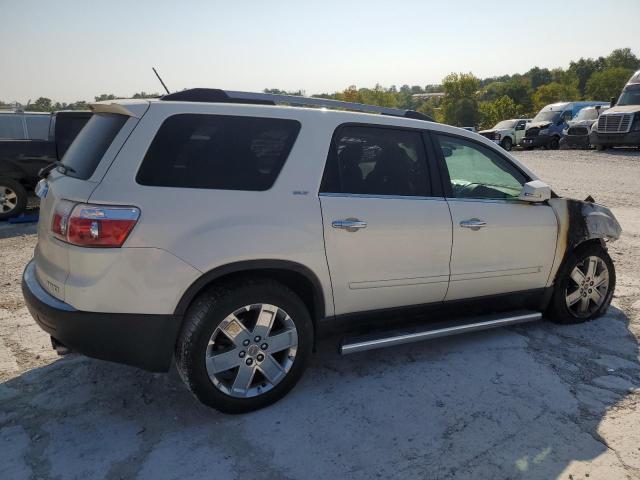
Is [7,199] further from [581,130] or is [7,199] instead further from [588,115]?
[588,115]

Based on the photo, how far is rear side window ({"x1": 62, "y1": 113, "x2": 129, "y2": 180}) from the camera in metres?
2.81

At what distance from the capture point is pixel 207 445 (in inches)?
109

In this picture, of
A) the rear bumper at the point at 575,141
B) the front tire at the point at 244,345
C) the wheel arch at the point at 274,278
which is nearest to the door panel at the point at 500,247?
the wheel arch at the point at 274,278

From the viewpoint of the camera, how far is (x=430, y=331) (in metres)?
3.59

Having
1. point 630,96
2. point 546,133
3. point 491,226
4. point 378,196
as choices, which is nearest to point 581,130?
point 546,133

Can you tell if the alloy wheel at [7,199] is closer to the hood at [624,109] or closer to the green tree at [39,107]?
the green tree at [39,107]

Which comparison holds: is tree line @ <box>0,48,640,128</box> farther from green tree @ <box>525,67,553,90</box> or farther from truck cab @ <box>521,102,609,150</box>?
truck cab @ <box>521,102,609,150</box>

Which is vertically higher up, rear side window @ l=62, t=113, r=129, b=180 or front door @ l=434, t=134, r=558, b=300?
rear side window @ l=62, t=113, r=129, b=180

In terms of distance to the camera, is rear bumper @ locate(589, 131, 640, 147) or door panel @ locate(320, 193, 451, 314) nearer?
door panel @ locate(320, 193, 451, 314)

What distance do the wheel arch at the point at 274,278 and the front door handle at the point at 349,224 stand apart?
12.9 inches

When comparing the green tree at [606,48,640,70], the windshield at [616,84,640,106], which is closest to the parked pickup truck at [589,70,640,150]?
the windshield at [616,84,640,106]

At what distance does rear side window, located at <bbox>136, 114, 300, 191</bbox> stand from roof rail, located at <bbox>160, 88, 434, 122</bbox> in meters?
0.24

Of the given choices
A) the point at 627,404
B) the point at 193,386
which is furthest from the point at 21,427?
the point at 627,404

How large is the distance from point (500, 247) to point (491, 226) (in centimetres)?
20
